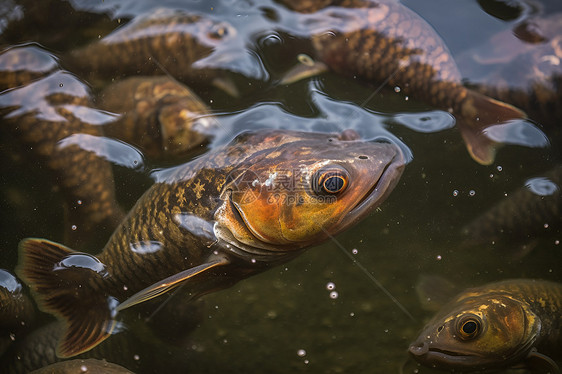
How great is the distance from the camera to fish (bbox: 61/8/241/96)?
8.20 ft

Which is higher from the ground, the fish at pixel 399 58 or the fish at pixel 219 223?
the fish at pixel 399 58

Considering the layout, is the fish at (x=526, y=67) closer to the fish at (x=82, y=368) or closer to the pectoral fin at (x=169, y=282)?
the pectoral fin at (x=169, y=282)

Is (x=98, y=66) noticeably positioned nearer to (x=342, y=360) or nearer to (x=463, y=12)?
(x=463, y=12)

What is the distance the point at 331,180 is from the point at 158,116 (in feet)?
3.69

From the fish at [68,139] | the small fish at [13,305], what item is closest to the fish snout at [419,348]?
the fish at [68,139]

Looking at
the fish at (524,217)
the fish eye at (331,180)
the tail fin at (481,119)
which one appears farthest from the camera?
the fish at (524,217)

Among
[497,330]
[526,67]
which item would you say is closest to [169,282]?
[497,330]

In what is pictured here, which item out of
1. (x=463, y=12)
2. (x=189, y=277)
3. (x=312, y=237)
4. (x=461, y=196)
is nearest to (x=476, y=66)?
(x=463, y=12)

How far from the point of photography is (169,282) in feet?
6.15

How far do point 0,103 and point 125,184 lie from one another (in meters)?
0.84

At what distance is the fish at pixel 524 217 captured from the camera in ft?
8.04

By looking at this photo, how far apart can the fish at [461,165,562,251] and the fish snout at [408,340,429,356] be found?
66 centimetres

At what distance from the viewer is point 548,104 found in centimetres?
241

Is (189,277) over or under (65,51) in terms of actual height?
under
